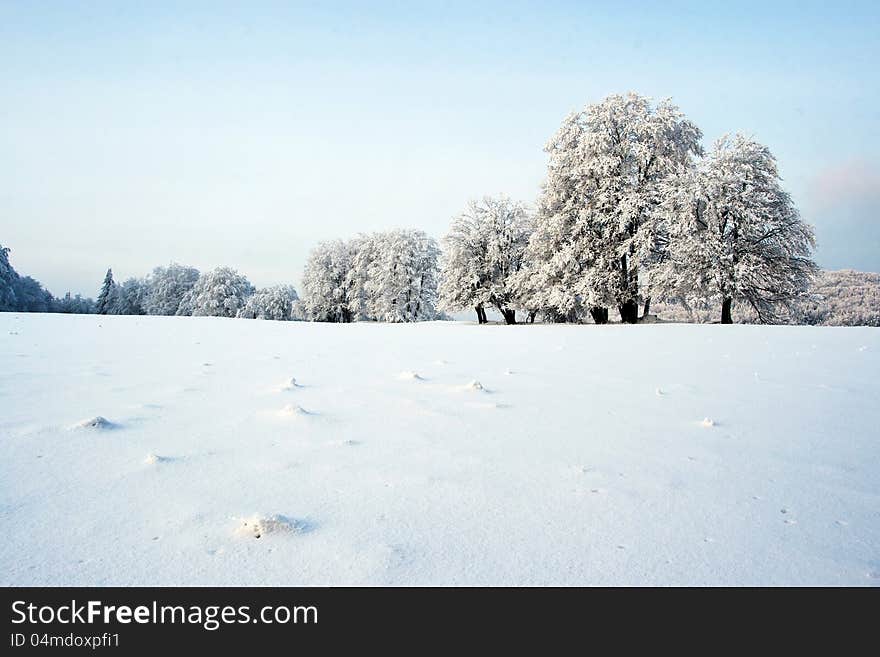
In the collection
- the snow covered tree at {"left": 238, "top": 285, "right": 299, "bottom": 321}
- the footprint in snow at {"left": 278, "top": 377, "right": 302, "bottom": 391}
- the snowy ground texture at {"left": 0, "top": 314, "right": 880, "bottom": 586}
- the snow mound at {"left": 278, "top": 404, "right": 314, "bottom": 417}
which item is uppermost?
the snow covered tree at {"left": 238, "top": 285, "right": 299, "bottom": 321}

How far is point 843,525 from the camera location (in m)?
2.29

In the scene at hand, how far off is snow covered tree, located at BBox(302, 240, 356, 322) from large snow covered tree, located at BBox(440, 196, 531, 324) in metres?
20.7

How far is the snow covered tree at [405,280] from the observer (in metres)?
43.5

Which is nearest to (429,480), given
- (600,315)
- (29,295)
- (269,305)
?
(600,315)

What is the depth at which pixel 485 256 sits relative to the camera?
32.6m

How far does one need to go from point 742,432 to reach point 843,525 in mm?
1646

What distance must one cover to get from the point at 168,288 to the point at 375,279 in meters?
44.2

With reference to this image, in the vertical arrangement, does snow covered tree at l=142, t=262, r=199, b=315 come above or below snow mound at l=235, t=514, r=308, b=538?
above

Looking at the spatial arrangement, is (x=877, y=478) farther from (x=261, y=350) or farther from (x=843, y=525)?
(x=261, y=350)

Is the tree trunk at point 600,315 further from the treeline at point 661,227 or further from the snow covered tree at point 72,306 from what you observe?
the snow covered tree at point 72,306

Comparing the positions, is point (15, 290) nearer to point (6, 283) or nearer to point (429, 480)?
point (6, 283)

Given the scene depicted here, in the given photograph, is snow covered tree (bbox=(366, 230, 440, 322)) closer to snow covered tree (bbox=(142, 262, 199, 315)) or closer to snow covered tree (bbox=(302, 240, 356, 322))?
snow covered tree (bbox=(302, 240, 356, 322))

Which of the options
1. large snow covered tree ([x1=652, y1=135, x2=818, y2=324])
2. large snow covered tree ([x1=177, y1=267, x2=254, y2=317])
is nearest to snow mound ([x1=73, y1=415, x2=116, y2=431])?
large snow covered tree ([x1=652, y1=135, x2=818, y2=324])

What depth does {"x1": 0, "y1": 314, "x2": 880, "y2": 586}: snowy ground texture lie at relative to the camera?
185 centimetres
